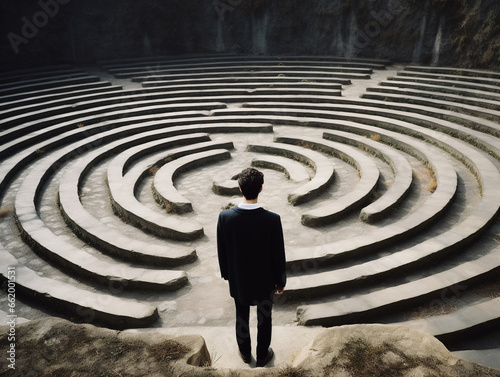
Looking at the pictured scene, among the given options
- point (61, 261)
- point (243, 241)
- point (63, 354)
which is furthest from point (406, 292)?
point (61, 261)

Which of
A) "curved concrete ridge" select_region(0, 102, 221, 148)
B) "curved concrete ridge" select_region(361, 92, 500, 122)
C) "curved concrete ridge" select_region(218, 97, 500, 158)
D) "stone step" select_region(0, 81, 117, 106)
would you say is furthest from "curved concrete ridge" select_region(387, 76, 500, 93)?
"stone step" select_region(0, 81, 117, 106)

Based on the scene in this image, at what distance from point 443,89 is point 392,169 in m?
6.26

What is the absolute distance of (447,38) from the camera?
16031 millimetres

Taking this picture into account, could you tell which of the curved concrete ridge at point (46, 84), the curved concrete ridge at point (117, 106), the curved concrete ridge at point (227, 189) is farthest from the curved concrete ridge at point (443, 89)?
the curved concrete ridge at point (46, 84)

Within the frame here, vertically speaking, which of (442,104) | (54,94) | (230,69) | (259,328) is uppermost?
(230,69)

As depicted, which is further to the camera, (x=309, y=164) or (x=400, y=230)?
(x=309, y=164)

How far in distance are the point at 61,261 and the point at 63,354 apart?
3.27 m

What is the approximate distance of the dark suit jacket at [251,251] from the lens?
10.9 feet

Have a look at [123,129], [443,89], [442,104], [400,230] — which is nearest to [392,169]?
[400,230]

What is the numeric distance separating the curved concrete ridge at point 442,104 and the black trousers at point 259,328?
10.3m

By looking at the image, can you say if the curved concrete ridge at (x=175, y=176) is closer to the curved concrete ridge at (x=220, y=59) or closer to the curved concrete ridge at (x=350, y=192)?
the curved concrete ridge at (x=350, y=192)

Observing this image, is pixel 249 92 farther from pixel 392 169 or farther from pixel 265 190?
pixel 392 169

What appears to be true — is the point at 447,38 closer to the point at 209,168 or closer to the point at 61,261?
the point at 209,168

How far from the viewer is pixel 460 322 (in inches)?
167
